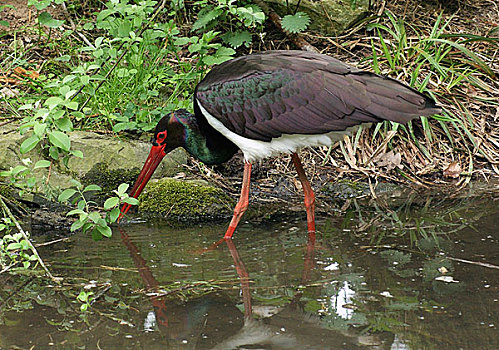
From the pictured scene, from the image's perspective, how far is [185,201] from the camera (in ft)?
17.0

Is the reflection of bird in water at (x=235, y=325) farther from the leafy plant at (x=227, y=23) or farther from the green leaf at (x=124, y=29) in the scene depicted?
the leafy plant at (x=227, y=23)

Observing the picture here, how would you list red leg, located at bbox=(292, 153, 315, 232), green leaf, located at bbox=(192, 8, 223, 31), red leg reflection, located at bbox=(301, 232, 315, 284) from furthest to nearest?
green leaf, located at bbox=(192, 8, 223, 31) → red leg, located at bbox=(292, 153, 315, 232) → red leg reflection, located at bbox=(301, 232, 315, 284)

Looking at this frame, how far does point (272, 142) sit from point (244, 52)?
2.43 m

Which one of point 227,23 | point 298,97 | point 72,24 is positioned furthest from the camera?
point 72,24

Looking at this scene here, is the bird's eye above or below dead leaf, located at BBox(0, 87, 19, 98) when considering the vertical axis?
above

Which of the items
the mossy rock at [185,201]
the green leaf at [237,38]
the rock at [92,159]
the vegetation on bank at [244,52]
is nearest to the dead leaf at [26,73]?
the vegetation on bank at [244,52]

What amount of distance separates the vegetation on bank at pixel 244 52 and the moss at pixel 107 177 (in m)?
0.08

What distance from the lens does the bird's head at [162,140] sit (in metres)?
5.05

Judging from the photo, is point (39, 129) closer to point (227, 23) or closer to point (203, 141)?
point (203, 141)

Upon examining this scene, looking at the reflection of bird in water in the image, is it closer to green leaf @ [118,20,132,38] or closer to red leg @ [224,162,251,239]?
red leg @ [224,162,251,239]

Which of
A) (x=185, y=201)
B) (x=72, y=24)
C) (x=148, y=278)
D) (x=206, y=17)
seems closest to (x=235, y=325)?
(x=148, y=278)

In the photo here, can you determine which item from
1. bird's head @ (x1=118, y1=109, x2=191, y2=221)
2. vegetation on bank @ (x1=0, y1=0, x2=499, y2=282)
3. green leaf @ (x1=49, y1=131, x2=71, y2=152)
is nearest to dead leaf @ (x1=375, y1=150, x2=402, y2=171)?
vegetation on bank @ (x1=0, y1=0, x2=499, y2=282)

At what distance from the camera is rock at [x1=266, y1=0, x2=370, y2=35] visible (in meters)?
7.00

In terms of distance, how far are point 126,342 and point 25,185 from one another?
4.85ft
